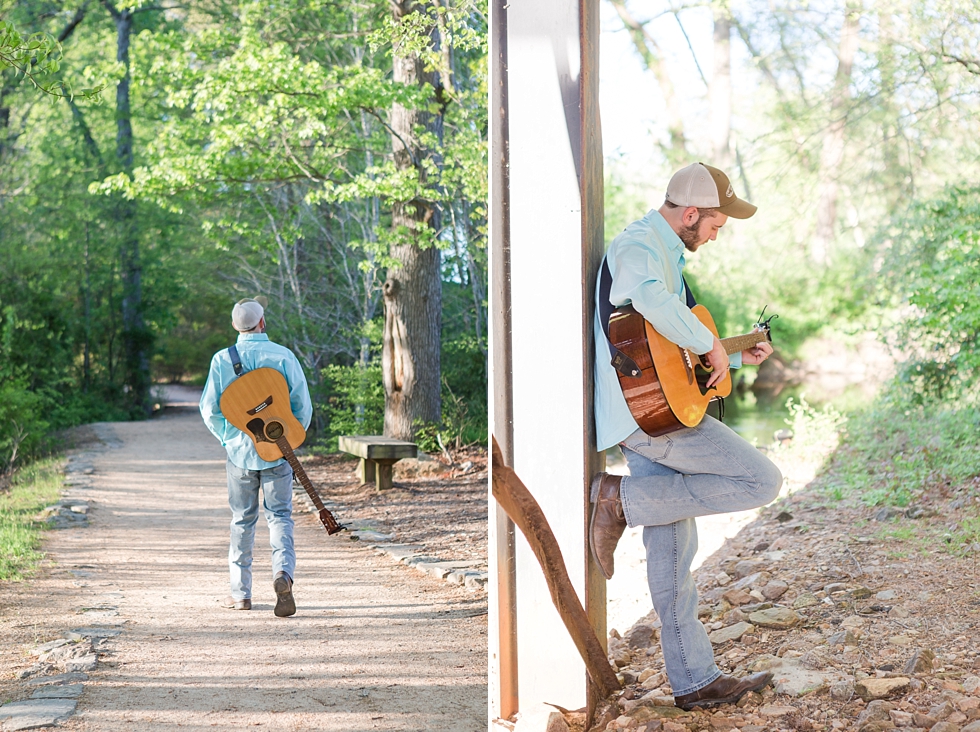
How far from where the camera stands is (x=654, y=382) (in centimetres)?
270

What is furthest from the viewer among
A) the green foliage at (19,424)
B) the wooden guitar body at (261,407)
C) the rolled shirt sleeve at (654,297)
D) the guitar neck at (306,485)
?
the green foliage at (19,424)

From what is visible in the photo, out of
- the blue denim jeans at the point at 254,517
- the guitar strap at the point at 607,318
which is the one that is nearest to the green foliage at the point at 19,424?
the blue denim jeans at the point at 254,517

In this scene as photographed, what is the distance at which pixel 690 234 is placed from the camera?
2.84m

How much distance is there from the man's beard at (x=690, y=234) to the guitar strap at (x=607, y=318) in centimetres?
11

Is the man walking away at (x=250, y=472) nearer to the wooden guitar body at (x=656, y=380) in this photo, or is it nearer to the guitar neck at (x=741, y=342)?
the wooden guitar body at (x=656, y=380)

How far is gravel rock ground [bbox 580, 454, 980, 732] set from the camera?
2.98 meters

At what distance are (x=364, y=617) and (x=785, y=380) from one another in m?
15.9

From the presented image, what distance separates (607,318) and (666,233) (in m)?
0.30

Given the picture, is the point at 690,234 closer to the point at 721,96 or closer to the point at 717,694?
the point at 717,694

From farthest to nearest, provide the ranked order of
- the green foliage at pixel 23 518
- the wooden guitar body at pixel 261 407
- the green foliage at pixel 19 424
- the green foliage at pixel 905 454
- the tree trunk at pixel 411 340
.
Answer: the tree trunk at pixel 411 340
the green foliage at pixel 19 424
the green foliage at pixel 905 454
the green foliage at pixel 23 518
the wooden guitar body at pixel 261 407

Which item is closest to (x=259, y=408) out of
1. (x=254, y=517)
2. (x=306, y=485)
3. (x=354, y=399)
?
(x=254, y=517)

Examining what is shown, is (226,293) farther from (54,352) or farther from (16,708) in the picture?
(54,352)

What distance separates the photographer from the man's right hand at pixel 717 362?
2709 millimetres

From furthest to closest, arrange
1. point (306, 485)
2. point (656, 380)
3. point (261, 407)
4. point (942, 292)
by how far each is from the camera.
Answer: point (942, 292), point (306, 485), point (261, 407), point (656, 380)
